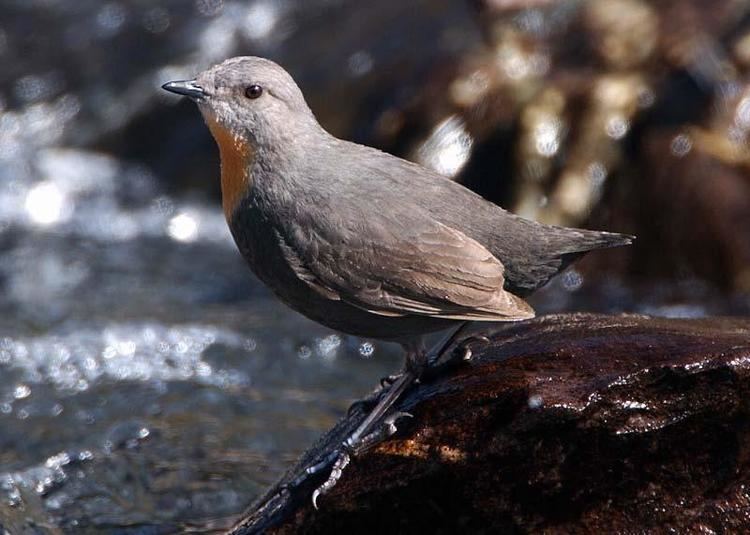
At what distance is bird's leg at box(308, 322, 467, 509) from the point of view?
12.6 feet

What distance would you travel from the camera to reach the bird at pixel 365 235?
421 centimetres

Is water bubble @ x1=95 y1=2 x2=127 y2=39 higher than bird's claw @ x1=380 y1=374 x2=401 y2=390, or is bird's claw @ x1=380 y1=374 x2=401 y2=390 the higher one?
water bubble @ x1=95 y1=2 x2=127 y2=39

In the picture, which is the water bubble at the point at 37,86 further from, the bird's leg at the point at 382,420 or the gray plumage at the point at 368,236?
the bird's leg at the point at 382,420

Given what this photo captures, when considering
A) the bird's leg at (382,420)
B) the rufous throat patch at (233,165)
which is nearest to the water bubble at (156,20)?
the rufous throat patch at (233,165)

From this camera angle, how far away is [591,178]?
804 centimetres

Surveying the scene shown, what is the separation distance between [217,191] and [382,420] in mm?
5805

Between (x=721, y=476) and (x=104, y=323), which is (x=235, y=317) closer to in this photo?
(x=104, y=323)

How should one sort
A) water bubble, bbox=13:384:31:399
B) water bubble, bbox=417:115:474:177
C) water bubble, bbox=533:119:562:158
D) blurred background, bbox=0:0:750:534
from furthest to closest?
water bubble, bbox=417:115:474:177, water bubble, bbox=533:119:562:158, water bubble, bbox=13:384:31:399, blurred background, bbox=0:0:750:534

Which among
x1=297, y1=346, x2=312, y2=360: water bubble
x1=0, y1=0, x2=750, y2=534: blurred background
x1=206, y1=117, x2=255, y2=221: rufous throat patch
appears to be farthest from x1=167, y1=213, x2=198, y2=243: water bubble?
x1=206, y1=117, x2=255, y2=221: rufous throat patch

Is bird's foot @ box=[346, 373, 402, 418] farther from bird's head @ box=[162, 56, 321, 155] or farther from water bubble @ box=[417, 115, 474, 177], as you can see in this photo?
water bubble @ box=[417, 115, 474, 177]

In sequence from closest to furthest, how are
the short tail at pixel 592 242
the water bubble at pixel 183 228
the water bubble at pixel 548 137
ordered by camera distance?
the short tail at pixel 592 242
the water bubble at pixel 548 137
the water bubble at pixel 183 228

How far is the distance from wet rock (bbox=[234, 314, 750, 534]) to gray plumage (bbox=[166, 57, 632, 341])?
0.48 meters

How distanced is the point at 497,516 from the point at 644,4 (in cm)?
587

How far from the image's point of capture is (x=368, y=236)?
4.23 metres
